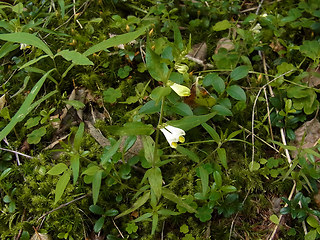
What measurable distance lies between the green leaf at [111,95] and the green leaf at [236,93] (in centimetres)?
80

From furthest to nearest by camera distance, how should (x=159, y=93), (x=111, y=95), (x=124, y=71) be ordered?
1. (x=124, y=71)
2. (x=111, y=95)
3. (x=159, y=93)

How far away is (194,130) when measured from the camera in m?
2.39

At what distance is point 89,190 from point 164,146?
0.57m

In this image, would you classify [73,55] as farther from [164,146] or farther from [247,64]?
[247,64]

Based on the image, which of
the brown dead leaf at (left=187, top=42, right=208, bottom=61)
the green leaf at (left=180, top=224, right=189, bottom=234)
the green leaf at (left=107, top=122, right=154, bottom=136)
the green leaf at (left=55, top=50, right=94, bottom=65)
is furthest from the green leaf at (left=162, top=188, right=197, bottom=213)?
the brown dead leaf at (left=187, top=42, right=208, bottom=61)

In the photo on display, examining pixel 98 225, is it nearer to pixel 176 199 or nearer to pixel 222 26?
pixel 176 199

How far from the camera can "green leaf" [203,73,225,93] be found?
242 centimetres

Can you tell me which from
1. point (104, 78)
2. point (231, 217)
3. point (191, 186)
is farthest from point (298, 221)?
point (104, 78)

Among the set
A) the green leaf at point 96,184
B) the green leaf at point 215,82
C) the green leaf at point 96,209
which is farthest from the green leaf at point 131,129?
the green leaf at point 215,82

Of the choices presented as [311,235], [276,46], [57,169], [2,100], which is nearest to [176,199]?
[57,169]

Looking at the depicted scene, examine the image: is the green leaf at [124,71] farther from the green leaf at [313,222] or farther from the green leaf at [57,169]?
the green leaf at [313,222]

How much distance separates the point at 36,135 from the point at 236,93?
56.4 inches

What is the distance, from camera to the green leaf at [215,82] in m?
2.42

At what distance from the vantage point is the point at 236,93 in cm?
241
